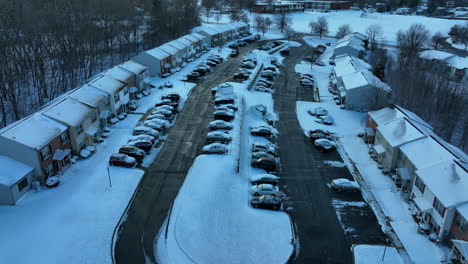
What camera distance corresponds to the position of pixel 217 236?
73.0 ft

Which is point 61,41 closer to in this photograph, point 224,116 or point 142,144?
point 142,144

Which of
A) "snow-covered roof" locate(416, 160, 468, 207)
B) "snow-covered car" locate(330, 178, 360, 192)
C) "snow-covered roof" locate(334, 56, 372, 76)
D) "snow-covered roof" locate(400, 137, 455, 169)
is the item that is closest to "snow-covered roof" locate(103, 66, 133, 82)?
"snow-covered car" locate(330, 178, 360, 192)

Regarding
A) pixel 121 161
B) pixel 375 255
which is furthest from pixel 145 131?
pixel 375 255

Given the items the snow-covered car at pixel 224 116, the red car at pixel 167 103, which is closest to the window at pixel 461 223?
the snow-covered car at pixel 224 116

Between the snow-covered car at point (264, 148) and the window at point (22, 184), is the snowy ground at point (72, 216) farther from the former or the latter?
the snow-covered car at point (264, 148)

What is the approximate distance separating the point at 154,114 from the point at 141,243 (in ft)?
64.4

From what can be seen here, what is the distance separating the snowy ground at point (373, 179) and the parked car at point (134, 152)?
1783cm

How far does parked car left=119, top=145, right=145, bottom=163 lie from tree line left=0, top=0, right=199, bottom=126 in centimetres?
1533

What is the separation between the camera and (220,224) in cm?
2327

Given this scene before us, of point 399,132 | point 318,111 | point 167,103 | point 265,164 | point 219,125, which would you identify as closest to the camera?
point 265,164

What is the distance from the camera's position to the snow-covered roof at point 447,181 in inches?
867

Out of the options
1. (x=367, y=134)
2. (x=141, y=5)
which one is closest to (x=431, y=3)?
(x=141, y=5)

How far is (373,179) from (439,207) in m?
7.08

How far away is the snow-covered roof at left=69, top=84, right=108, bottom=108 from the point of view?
34500 millimetres
